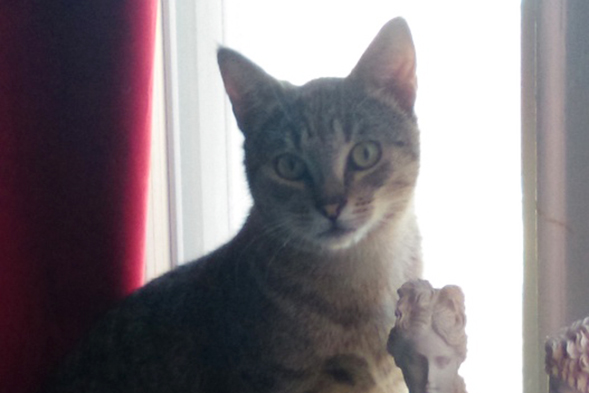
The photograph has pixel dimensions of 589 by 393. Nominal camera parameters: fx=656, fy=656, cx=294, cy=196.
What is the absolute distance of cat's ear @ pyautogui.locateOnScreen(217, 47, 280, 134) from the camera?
95cm

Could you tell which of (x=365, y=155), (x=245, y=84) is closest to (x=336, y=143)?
(x=365, y=155)

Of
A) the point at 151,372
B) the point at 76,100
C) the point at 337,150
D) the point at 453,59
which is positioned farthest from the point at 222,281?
the point at 453,59

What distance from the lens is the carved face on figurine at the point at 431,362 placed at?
0.57 metres

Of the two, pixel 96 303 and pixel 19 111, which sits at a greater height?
pixel 19 111

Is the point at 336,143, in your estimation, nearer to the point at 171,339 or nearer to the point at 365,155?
the point at 365,155

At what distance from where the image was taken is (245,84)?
3.18 feet

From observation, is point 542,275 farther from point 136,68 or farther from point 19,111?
point 19,111

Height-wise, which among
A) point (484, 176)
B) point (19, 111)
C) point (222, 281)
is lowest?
point (222, 281)

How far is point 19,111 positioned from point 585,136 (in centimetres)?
83

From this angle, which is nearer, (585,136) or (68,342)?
(585,136)

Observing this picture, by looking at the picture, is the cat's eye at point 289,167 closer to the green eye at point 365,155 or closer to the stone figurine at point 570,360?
the green eye at point 365,155

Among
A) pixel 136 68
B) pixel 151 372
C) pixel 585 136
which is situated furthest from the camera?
pixel 136 68

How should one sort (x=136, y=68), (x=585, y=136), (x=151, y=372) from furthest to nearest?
(x=136, y=68)
(x=151, y=372)
(x=585, y=136)

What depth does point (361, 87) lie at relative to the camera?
0.94 metres
